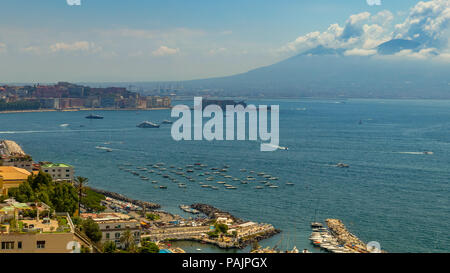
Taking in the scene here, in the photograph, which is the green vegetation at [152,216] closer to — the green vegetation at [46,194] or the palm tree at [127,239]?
the green vegetation at [46,194]

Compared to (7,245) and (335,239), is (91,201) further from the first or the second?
(7,245)

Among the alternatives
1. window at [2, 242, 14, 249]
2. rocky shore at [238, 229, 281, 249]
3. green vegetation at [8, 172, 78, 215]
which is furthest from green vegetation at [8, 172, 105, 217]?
window at [2, 242, 14, 249]

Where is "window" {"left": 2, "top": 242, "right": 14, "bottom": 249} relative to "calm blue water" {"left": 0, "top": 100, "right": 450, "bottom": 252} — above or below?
above

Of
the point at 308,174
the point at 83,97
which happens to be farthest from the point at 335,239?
the point at 83,97

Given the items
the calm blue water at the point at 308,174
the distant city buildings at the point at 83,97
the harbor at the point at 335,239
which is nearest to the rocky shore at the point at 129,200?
the calm blue water at the point at 308,174

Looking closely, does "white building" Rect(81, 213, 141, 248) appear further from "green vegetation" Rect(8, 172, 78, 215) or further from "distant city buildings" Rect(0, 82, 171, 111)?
"distant city buildings" Rect(0, 82, 171, 111)

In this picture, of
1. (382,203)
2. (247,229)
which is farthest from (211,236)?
(382,203)
